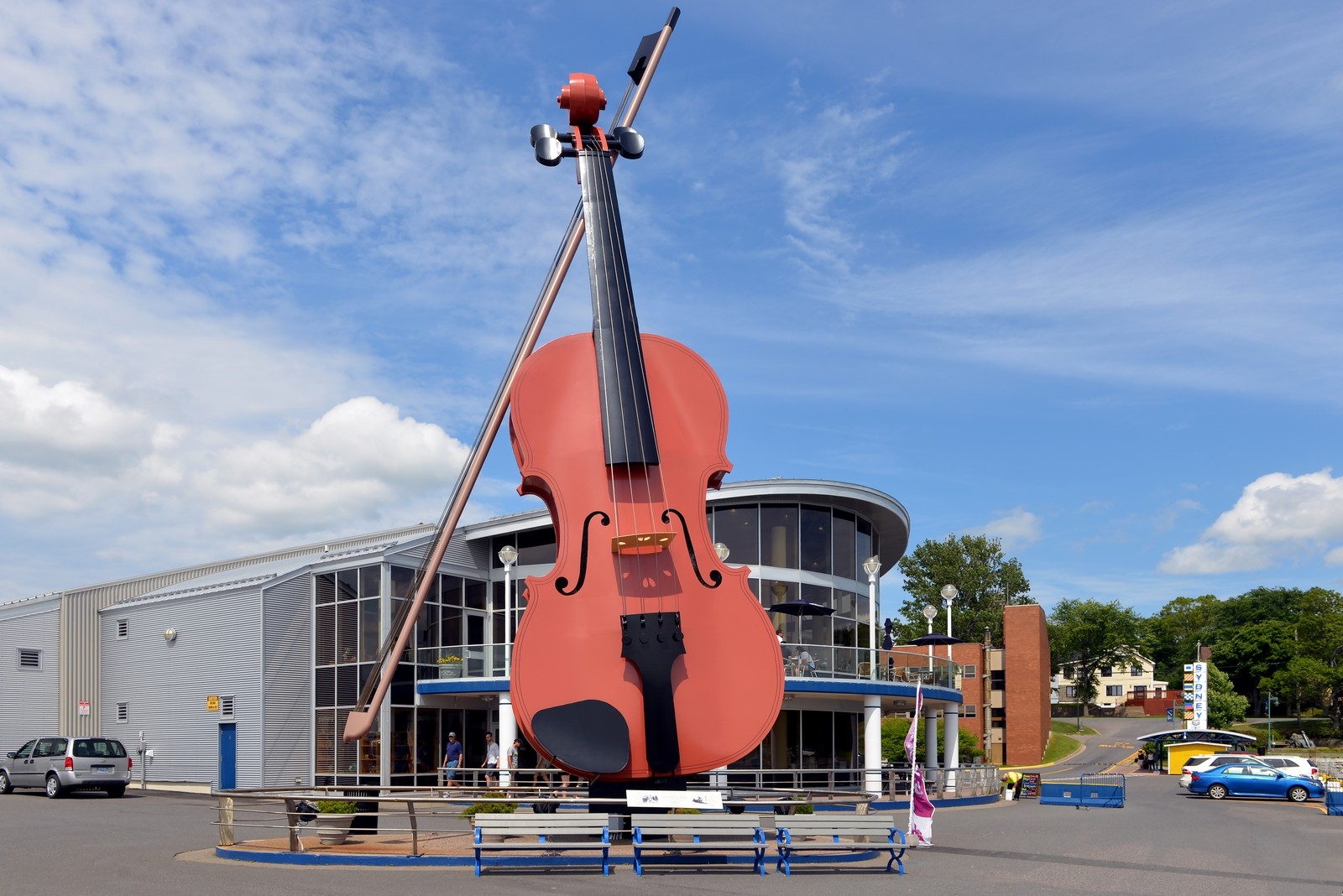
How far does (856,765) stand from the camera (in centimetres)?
3344

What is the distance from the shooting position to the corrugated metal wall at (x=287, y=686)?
99.0ft

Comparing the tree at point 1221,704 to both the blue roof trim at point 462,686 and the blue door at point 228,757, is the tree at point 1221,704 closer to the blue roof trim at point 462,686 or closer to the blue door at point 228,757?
the blue roof trim at point 462,686

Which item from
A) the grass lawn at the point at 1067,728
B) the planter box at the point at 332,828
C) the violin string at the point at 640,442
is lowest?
the grass lawn at the point at 1067,728

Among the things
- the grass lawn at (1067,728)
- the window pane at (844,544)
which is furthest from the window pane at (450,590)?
the grass lawn at (1067,728)

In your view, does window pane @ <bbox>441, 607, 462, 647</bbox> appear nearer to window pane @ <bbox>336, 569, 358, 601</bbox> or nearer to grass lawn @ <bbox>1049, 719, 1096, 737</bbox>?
window pane @ <bbox>336, 569, 358, 601</bbox>

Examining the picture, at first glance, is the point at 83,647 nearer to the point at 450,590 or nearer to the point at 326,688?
the point at 326,688

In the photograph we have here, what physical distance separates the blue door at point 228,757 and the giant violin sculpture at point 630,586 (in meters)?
21.4

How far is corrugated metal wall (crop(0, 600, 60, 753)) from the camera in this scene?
3522cm

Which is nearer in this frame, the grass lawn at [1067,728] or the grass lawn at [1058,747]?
the grass lawn at [1058,747]

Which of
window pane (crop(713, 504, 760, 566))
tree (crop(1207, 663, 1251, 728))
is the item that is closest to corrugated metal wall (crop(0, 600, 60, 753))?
window pane (crop(713, 504, 760, 566))

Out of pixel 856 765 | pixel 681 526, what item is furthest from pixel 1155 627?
pixel 681 526

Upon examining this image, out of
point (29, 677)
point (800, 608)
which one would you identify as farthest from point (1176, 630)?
point (29, 677)

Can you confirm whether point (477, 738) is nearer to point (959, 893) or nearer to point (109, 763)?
point (109, 763)

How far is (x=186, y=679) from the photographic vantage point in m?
32.5
